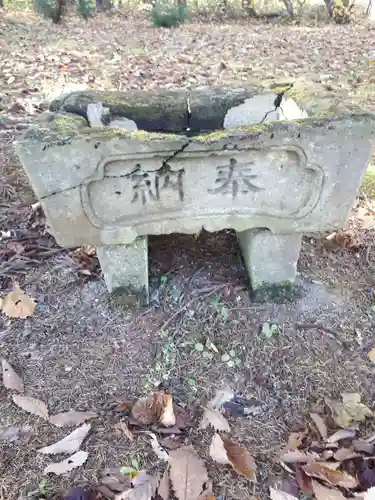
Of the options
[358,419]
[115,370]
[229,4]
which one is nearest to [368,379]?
[358,419]

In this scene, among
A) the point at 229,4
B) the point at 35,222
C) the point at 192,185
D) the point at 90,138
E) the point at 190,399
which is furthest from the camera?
the point at 229,4

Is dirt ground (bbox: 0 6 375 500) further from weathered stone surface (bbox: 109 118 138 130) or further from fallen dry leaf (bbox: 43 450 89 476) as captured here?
weathered stone surface (bbox: 109 118 138 130)

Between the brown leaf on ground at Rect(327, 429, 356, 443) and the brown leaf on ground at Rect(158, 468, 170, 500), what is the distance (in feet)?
1.86

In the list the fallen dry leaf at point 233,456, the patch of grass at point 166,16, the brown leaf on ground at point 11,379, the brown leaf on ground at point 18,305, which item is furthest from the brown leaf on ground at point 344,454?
the patch of grass at point 166,16

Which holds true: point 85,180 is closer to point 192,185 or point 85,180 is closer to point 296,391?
point 192,185

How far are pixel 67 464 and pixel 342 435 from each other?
0.94 m

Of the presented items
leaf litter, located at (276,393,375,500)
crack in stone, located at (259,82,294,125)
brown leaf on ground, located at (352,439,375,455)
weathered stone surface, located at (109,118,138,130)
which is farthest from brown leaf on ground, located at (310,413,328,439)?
weathered stone surface, located at (109,118,138,130)

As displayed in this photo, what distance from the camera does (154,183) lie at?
1.68m

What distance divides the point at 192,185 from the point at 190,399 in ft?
2.63

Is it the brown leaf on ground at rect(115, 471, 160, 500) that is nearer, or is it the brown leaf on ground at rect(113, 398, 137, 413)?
the brown leaf on ground at rect(115, 471, 160, 500)

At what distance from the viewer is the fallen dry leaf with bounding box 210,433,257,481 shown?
156 cm

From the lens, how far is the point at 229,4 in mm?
8125

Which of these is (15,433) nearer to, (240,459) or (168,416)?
(168,416)

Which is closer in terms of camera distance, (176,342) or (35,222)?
(176,342)
